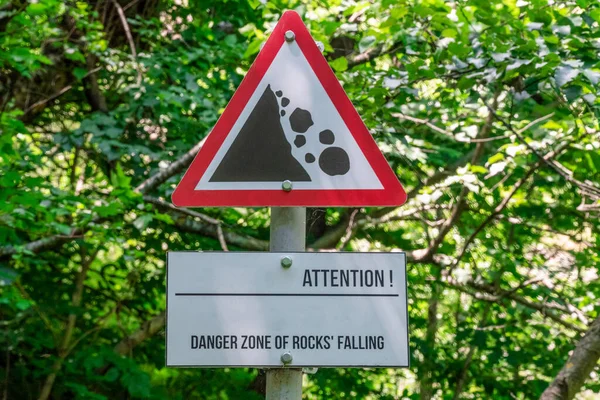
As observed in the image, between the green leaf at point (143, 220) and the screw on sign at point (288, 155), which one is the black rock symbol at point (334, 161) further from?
the green leaf at point (143, 220)

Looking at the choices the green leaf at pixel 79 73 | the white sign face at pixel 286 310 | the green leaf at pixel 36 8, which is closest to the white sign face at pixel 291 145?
the white sign face at pixel 286 310

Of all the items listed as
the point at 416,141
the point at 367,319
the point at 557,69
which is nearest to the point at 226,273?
the point at 367,319

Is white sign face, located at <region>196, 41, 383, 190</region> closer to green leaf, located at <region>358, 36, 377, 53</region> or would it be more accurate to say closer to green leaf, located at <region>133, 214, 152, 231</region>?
green leaf, located at <region>358, 36, 377, 53</region>

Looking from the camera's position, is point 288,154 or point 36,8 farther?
point 36,8

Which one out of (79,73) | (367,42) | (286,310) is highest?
(79,73)

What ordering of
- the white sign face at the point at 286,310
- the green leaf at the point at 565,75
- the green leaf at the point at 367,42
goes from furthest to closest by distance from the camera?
the green leaf at the point at 367,42 → the green leaf at the point at 565,75 → the white sign face at the point at 286,310

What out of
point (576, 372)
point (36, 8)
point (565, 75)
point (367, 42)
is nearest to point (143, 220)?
point (36, 8)

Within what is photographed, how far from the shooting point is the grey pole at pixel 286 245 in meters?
1.75

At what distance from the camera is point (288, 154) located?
1876 millimetres

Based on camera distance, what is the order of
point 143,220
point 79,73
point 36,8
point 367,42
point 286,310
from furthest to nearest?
point 79,73
point 143,220
point 36,8
point 367,42
point 286,310

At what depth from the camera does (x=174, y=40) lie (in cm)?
554

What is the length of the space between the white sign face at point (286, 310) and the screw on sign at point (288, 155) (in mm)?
112

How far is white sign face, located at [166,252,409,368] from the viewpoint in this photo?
1714 millimetres

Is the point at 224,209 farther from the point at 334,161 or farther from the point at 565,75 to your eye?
the point at 334,161
